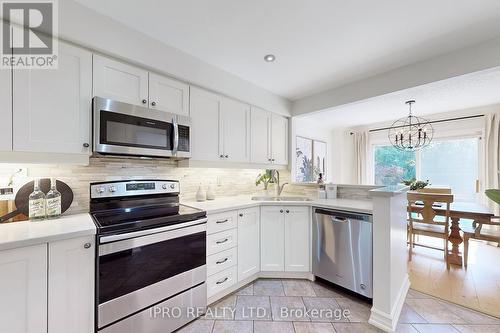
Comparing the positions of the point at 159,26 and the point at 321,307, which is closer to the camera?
the point at 159,26

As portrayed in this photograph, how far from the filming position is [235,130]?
8.82 ft

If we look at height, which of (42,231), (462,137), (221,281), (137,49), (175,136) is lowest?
(221,281)

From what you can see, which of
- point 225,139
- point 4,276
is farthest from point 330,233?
point 4,276

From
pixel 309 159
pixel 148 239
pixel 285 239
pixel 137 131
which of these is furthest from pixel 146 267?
pixel 309 159

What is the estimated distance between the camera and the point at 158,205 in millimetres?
2109

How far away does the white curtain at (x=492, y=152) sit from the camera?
3.84 metres

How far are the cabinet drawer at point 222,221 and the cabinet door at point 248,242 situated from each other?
0.27 ft

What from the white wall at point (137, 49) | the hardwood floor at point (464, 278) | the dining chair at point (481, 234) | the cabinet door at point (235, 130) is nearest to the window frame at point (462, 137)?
the hardwood floor at point (464, 278)

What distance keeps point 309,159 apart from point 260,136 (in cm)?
234

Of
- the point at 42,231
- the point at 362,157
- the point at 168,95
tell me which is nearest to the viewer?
the point at 42,231

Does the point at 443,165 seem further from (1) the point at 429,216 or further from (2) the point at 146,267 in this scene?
(2) the point at 146,267

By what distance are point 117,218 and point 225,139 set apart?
4.50ft

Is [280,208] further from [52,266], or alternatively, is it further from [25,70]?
[25,70]

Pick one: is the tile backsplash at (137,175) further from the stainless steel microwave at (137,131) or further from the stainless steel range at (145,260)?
the stainless steel microwave at (137,131)
